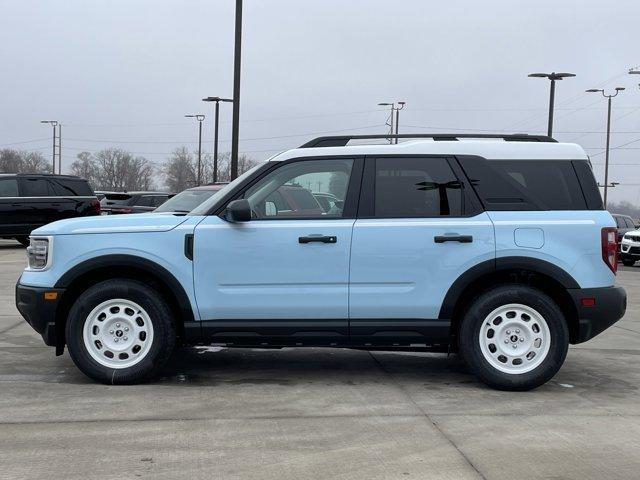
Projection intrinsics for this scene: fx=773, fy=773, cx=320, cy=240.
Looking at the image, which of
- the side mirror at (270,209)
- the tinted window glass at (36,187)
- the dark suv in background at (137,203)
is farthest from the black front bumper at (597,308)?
the dark suv in background at (137,203)

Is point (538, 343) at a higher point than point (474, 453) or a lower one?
higher

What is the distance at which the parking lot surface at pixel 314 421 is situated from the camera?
4.16 meters

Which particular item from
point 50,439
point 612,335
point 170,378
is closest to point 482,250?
point 170,378

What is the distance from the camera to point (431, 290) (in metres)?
5.84

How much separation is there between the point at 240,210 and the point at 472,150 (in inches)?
73.9

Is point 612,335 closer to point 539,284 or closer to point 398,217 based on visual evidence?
point 539,284

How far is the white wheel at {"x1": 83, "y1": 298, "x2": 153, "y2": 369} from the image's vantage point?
589 centimetres

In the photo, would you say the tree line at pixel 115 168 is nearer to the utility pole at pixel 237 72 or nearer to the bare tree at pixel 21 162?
the bare tree at pixel 21 162

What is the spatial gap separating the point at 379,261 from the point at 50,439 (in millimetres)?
2597

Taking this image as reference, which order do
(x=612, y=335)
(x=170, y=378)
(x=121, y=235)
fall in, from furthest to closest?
(x=612, y=335), (x=170, y=378), (x=121, y=235)

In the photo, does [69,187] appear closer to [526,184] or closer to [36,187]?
[36,187]

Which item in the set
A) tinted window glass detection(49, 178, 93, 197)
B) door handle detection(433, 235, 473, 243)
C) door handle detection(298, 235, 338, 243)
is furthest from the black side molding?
tinted window glass detection(49, 178, 93, 197)

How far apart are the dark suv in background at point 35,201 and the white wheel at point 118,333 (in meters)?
15.3

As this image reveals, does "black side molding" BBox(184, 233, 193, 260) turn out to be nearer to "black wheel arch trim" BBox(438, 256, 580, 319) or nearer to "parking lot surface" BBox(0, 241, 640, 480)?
"parking lot surface" BBox(0, 241, 640, 480)
